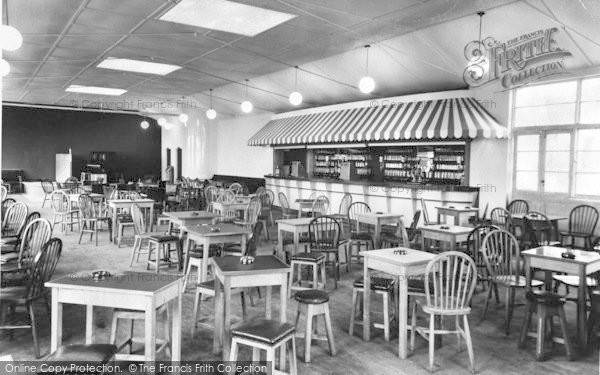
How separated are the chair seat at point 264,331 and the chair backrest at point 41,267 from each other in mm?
1975

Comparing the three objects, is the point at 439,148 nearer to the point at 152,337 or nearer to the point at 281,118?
the point at 281,118

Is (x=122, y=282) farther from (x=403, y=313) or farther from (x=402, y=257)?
(x=402, y=257)

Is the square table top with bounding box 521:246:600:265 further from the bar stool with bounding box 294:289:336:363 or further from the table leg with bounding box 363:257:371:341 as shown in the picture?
the bar stool with bounding box 294:289:336:363

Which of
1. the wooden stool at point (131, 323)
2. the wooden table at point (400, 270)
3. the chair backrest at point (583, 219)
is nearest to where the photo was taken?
the wooden stool at point (131, 323)

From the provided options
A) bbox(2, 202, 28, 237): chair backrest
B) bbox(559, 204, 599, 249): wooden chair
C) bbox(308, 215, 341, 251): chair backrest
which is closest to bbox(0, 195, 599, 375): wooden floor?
bbox(308, 215, 341, 251): chair backrest

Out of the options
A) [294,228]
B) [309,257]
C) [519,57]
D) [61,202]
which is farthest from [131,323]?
[61,202]

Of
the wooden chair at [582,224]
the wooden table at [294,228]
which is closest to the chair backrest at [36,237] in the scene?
the wooden table at [294,228]

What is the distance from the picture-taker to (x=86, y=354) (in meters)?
2.75

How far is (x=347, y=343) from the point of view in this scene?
441cm

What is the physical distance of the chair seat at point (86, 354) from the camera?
2.70 metres

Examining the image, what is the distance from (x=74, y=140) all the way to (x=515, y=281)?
20990mm

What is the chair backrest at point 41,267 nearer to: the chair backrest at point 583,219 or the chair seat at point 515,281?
the chair seat at point 515,281

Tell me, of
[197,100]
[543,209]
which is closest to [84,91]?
[197,100]

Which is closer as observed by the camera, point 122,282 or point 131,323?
point 122,282
